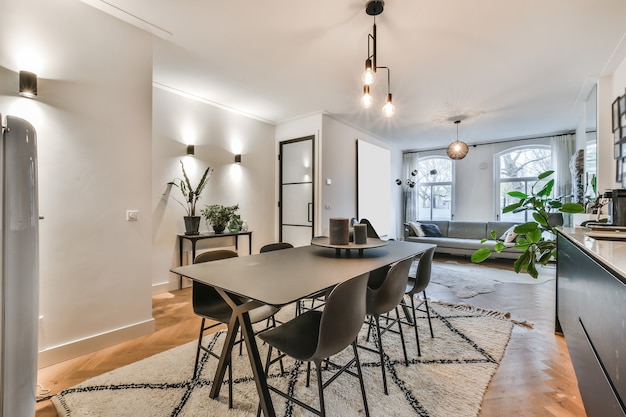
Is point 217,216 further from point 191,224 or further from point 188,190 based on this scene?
point 188,190

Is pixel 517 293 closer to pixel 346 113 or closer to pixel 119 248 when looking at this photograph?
pixel 346 113

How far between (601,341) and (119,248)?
9.84 feet

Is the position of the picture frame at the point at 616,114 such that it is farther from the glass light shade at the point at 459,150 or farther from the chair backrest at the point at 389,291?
the chair backrest at the point at 389,291

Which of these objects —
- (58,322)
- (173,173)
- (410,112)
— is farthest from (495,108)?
(58,322)

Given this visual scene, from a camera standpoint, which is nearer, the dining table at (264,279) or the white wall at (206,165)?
the dining table at (264,279)

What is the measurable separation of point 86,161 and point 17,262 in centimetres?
184

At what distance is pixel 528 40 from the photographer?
8.76 ft

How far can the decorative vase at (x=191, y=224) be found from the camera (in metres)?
3.74

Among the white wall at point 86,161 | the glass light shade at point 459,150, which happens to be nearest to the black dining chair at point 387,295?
the white wall at point 86,161

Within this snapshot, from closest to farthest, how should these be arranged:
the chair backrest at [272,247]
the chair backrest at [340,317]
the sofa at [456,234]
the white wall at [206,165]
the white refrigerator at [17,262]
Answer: the white refrigerator at [17,262] → the chair backrest at [340,317] → the chair backrest at [272,247] → the white wall at [206,165] → the sofa at [456,234]

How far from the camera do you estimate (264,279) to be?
1.43 meters

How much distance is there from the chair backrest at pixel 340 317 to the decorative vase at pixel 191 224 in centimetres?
297

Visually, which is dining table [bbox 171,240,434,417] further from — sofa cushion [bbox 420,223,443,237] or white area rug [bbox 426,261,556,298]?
sofa cushion [bbox 420,223,443,237]

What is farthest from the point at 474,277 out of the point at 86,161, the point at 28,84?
the point at 28,84
